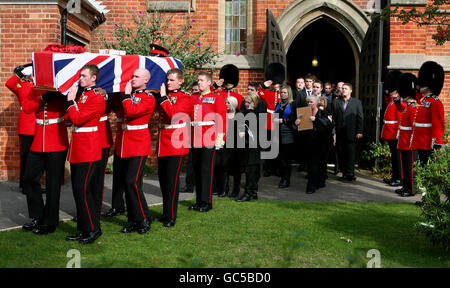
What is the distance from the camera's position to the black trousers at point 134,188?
17.8 ft

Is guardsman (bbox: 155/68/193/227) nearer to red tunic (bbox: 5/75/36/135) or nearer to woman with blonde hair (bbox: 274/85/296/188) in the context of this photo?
red tunic (bbox: 5/75/36/135)

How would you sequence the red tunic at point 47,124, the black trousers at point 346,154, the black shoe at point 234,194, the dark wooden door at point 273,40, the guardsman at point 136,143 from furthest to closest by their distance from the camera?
the dark wooden door at point 273,40 → the black trousers at point 346,154 → the black shoe at point 234,194 → the red tunic at point 47,124 → the guardsman at point 136,143

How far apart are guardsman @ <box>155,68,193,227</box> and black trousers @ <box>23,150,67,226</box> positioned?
49.2 inches

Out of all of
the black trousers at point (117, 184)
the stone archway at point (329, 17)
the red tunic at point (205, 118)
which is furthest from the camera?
the stone archway at point (329, 17)

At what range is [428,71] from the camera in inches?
291

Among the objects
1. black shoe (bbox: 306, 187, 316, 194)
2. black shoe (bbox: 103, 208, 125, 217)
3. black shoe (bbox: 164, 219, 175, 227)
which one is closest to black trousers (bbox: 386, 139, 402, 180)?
black shoe (bbox: 306, 187, 316, 194)

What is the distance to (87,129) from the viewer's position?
5.11 metres

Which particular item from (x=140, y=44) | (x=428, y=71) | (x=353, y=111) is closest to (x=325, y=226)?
(x=428, y=71)

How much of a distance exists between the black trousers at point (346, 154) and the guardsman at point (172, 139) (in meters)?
4.71

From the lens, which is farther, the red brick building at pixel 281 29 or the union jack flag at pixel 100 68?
the red brick building at pixel 281 29

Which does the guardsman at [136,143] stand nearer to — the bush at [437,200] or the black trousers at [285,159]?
the bush at [437,200]

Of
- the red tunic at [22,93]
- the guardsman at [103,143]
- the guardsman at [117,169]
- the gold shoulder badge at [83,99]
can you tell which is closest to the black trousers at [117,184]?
the guardsman at [117,169]
